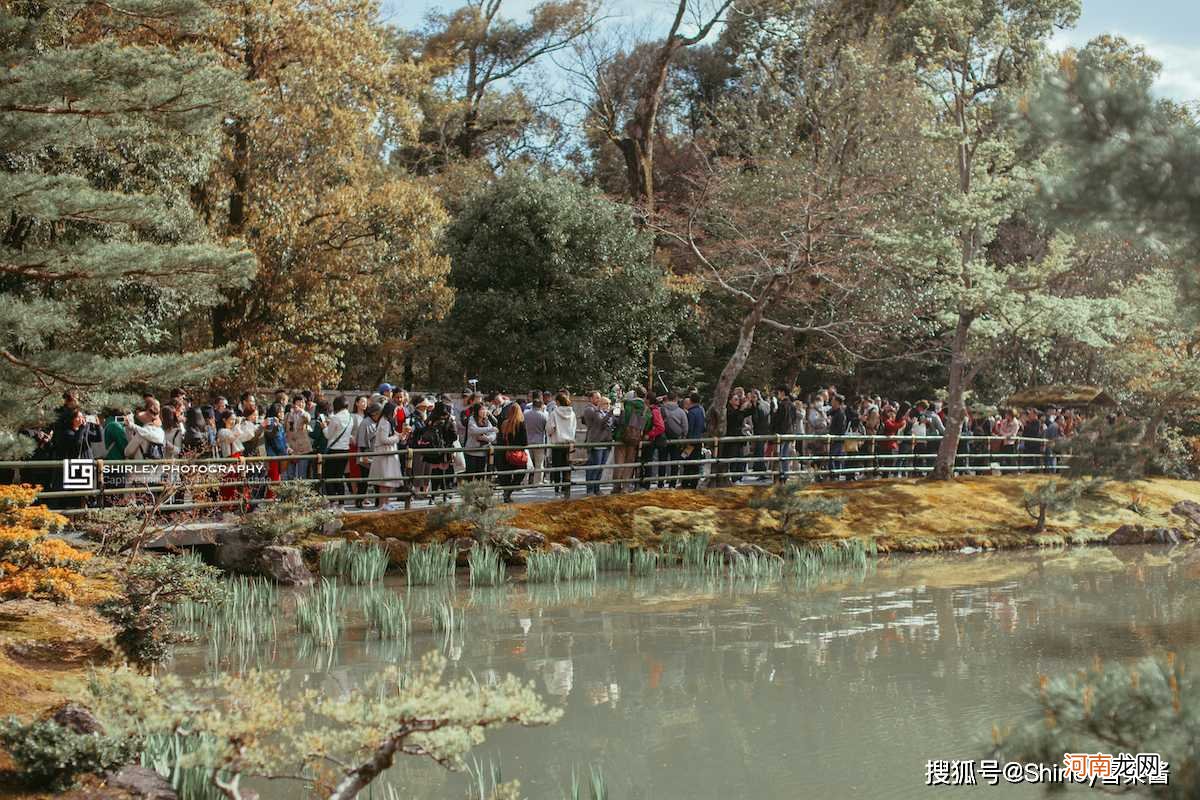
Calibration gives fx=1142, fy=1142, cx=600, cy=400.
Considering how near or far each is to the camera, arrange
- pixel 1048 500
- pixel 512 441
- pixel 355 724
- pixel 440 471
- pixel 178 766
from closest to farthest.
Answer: pixel 355 724
pixel 178 766
pixel 440 471
pixel 512 441
pixel 1048 500

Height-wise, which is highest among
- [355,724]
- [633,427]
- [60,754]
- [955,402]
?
[955,402]

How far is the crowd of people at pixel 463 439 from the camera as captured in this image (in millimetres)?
12306

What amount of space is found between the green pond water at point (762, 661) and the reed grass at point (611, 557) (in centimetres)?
53

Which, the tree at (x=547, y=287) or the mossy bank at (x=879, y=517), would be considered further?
the tree at (x=547, y=287)

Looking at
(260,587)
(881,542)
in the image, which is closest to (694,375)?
(881,542)

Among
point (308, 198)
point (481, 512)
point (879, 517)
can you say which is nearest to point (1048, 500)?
point (879, 517)

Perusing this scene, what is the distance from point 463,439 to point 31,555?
715 centimetres

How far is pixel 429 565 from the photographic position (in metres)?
11.8

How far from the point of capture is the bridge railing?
11.3 m

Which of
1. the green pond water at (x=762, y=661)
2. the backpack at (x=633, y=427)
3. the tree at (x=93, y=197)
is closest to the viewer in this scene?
the green pond water at (x=762, y=661)

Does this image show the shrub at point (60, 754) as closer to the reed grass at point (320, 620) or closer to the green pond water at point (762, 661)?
the green pond water at point (762, 661)

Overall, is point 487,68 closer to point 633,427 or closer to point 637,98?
point 637,98

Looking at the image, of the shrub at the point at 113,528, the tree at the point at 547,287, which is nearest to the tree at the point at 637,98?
the tree at the point at 547,287

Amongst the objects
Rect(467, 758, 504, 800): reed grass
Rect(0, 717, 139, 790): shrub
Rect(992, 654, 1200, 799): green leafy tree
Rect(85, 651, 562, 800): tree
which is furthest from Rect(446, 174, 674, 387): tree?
Rect(992, 654, 1200, 799): green leafy tree
